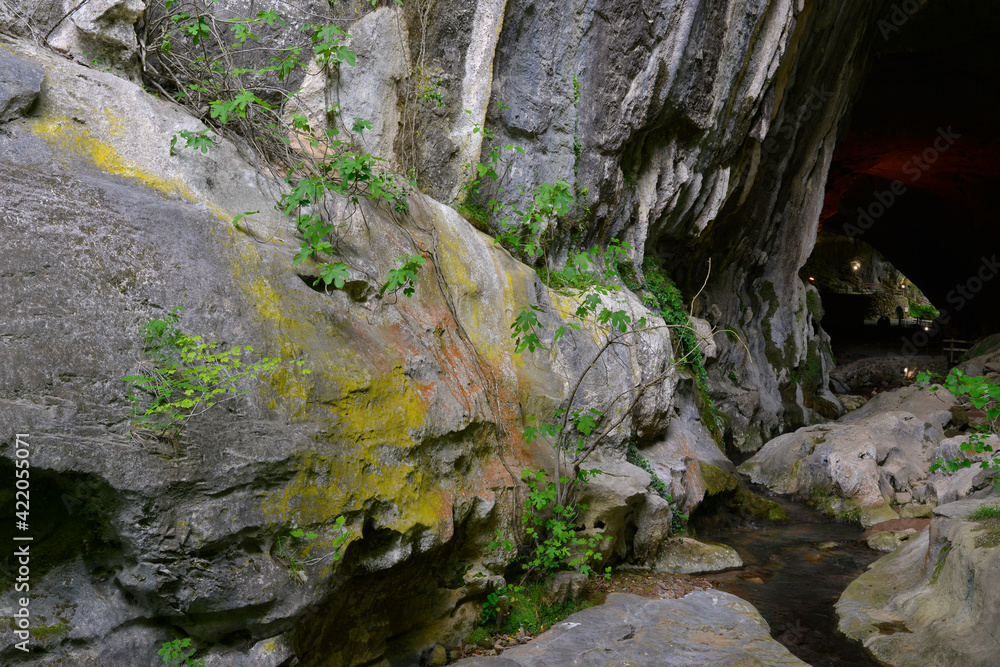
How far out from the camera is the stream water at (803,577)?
5402 millimetres

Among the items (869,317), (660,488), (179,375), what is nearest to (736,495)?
(660,488)

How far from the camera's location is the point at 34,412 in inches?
111

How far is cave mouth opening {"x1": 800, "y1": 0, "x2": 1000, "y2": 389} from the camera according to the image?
59.7 feet

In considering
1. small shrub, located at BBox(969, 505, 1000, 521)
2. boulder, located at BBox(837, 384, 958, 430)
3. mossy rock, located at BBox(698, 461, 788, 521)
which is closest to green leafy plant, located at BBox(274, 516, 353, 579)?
small shrub, located at BBox(969, 505, 1000, 521)

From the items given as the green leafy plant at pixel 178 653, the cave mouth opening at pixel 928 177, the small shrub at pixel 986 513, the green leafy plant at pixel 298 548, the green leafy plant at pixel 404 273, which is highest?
the cave mouth opening at pixel 928 177

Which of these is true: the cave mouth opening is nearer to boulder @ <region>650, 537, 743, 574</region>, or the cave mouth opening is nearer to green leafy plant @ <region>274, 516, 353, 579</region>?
boulder @ <region>650, 537, 743, 574</region>

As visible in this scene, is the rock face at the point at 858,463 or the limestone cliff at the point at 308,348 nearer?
the limestone cliff at the point at 308,348

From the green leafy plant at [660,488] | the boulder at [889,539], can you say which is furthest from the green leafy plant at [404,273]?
the boulder at [889,539]

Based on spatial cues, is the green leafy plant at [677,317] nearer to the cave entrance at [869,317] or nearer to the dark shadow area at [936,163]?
the cave entrance at [869,317]

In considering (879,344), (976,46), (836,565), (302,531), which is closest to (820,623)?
(836,565)

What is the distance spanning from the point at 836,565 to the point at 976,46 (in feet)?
59.0

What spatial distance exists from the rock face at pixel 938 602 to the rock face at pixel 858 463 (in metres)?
3.53

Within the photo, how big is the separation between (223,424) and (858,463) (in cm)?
1034

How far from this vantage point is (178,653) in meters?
3.04
